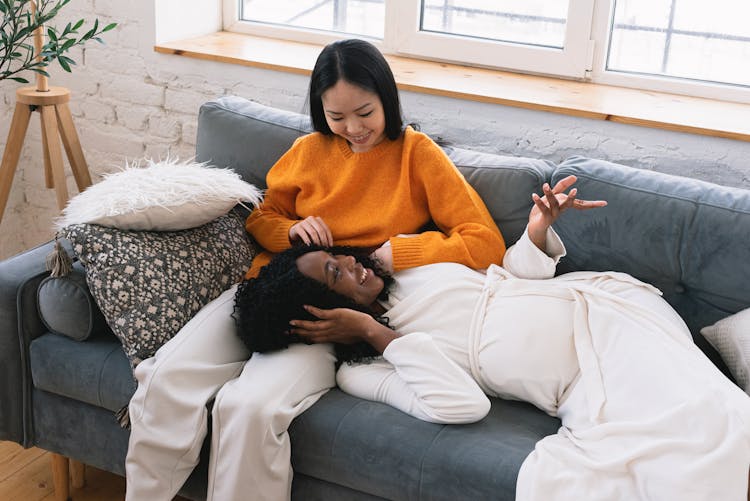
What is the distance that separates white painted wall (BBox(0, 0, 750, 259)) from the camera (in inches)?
96.5

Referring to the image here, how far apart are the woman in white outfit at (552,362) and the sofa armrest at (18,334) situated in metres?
0.49

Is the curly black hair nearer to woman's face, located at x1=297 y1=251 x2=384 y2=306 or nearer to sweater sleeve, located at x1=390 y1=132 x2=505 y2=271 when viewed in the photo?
woman's face, located at x1=297 y1=251 x2=384 y2=306

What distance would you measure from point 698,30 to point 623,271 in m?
0.95

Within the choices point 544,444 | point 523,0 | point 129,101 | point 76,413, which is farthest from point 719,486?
point 129,101

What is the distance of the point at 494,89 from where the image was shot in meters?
2.59

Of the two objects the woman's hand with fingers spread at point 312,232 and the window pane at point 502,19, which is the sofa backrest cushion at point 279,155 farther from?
the window pane at point 502,19

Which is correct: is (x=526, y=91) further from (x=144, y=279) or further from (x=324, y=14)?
(x=144, y=279)

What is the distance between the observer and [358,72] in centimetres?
204

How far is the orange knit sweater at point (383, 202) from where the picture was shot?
2.08 m

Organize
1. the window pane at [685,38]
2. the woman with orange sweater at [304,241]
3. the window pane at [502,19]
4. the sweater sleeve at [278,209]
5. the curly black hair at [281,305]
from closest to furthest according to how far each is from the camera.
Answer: the woman with orange sweater at [304,241] → the curly black hair at [281,305] → the sweater sleeve at [278,209] → the window pane at [685,38] → the window pane at [502,19]

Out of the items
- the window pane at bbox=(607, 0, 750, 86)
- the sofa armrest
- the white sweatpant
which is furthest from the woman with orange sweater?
the window pane at bbox=(607, 0, 750, 86)

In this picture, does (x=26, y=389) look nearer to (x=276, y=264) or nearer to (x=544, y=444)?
(x=276, y=264)

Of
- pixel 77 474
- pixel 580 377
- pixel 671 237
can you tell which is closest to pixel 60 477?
pixel 77 474

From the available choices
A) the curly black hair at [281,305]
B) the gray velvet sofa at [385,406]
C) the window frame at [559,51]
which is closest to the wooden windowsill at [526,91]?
the window frame at [559,51]
